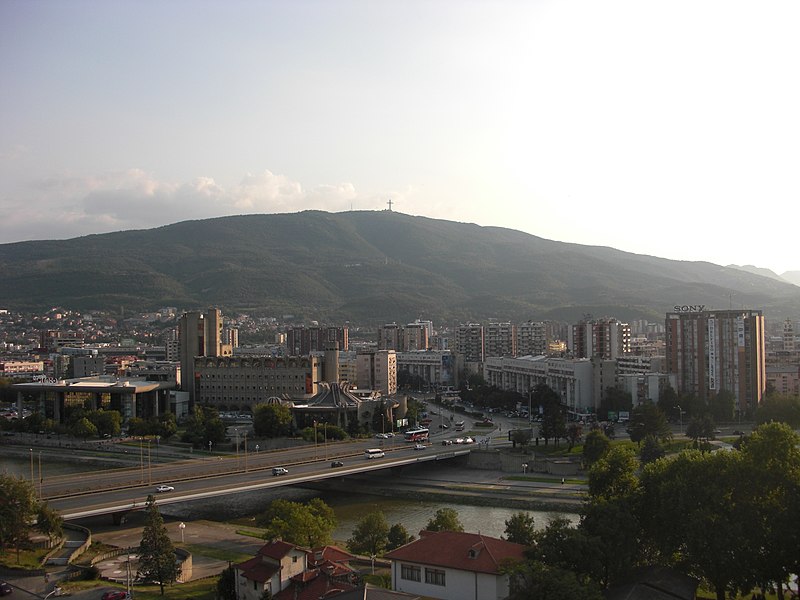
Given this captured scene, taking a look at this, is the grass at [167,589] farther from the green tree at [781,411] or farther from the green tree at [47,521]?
the green tree at [781,411]

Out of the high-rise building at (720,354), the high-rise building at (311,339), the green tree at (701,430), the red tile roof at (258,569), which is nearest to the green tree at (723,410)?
the high-rise building at (720,354)

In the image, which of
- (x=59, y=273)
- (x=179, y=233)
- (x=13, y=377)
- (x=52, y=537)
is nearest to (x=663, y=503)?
(x=52, y=537)

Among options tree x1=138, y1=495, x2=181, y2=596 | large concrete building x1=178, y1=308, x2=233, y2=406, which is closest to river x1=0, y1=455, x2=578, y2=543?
tree x1=138, y1=495, x2=181, y2=596

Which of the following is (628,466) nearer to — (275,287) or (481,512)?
(481,512)

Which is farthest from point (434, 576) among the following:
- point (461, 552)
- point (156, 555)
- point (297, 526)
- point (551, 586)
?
point (156, 555)

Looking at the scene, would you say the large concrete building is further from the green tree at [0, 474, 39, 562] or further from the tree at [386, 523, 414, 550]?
the tree at [386, 523, 414, 550]

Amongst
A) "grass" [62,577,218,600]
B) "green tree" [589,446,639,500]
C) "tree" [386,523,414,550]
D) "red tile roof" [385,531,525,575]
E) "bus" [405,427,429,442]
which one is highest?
"green tree" [589,446,639,500]
